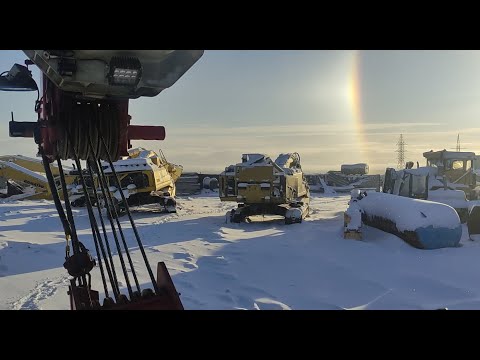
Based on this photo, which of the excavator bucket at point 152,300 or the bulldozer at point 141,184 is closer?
the excavator bucket at point 152,300

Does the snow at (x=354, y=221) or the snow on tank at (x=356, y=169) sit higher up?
the snow on tank at (x=356, y=169)

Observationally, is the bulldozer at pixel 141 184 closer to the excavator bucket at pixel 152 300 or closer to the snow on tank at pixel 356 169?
the excavator bucket at pixel 152 300

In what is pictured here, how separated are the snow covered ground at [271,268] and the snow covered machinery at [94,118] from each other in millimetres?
2747

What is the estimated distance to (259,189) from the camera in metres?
13.2

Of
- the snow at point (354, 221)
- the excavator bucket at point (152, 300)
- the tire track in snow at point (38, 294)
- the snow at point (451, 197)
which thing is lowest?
the tire track in snow at point (38, 294)

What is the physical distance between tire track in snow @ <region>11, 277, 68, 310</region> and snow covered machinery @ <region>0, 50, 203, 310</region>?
2.71 m

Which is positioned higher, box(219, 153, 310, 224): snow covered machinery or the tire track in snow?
box(219, 153, 310, 224): snow covered machinery

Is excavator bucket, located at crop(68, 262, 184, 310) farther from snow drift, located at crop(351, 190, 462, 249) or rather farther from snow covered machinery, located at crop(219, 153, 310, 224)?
snow covered machinery, located at crop(219, 153, 310, 224)

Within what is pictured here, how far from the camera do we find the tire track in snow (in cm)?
496

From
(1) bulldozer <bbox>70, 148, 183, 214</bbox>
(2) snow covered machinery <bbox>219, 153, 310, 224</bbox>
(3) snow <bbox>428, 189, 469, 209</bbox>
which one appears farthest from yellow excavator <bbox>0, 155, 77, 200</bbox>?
(3) snow <bbox>428, 189, 469, 209</bbox>

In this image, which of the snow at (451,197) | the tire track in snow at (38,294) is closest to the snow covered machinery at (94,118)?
the tire track in snow at (38,294)

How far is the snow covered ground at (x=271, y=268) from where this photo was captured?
5648 millimetres
